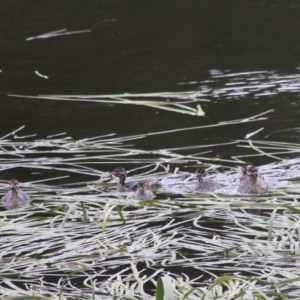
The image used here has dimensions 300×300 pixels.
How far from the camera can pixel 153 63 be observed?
1033 centimetres

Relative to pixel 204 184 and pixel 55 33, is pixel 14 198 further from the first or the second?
pixel 55 33

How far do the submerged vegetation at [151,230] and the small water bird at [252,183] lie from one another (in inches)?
1.8

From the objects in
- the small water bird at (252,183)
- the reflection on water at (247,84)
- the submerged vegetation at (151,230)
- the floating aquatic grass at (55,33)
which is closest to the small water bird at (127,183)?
the submerged vegetation at (151,230)


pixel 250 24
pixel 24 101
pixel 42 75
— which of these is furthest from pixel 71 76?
pixel 250 24

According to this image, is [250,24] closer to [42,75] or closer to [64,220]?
[42,75]

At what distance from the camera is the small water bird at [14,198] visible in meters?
6.17

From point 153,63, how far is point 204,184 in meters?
4.27

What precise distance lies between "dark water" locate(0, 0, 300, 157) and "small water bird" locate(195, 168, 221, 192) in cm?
110

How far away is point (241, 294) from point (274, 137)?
3.25 m

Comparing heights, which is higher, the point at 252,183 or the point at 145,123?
the point at 145,123

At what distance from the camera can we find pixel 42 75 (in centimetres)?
1005

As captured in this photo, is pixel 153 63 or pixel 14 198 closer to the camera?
pixel 14 198

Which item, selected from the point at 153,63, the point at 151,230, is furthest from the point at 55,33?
the point at 151,230

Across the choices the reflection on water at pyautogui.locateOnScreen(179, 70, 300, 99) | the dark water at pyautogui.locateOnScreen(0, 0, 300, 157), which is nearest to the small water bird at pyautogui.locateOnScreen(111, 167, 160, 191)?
the dark water at pyautogui.locateOnScreen(0, 0, 300, 157)
